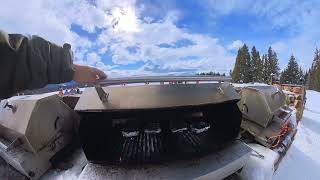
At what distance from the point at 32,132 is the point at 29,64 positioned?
113 centimetres

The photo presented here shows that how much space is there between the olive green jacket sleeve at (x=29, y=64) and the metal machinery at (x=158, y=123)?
0.35 m

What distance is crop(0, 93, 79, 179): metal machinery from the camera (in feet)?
11.1

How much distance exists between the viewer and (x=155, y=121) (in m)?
3.28

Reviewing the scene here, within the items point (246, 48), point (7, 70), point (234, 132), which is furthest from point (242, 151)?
point (246, 48)

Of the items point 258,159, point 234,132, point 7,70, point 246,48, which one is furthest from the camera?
point 246,48

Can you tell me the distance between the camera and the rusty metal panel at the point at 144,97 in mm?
2771

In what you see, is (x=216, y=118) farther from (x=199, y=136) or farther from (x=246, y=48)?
(x=246, y=48)

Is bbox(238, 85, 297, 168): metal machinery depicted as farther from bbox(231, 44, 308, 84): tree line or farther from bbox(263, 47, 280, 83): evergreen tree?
bbox(263, 47, 280, 83): evergreen tree

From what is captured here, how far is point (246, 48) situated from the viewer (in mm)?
69188

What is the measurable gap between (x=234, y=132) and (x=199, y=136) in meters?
0.39

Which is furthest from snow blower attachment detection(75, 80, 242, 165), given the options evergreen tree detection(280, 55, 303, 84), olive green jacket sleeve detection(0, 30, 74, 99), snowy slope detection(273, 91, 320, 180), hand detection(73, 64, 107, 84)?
evergreen tree detection(280, 55, 303, 84)

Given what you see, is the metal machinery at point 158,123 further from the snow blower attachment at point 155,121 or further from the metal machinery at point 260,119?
the metal machinery at point 260,119

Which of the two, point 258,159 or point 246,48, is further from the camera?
point 246,48

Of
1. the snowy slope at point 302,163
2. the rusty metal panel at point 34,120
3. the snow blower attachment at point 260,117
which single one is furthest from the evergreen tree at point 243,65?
the rusty metal panel at point 34,120
